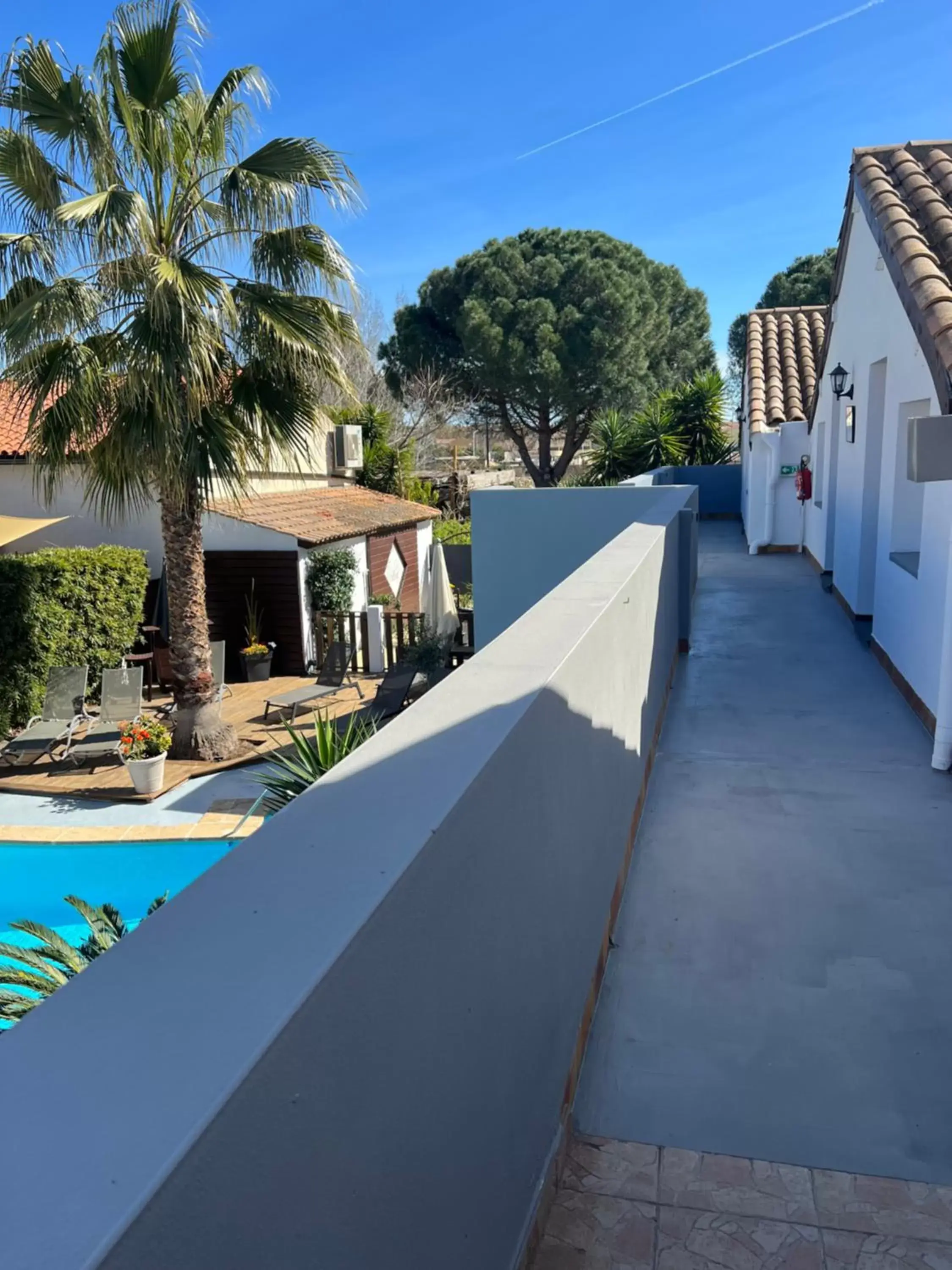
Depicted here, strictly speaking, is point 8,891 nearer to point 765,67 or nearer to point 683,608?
point 683,608

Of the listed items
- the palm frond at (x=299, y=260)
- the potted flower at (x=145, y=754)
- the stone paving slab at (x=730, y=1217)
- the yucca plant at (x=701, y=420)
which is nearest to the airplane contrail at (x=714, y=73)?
the palm frond at (x=299, y=260)

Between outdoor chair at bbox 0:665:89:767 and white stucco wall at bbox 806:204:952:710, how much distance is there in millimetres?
11344

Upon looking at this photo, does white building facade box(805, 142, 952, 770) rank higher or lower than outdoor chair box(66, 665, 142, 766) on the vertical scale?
higher

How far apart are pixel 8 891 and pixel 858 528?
34.0 ft

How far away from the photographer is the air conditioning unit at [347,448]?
2577 cm

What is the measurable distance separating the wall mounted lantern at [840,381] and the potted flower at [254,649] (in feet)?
38.8

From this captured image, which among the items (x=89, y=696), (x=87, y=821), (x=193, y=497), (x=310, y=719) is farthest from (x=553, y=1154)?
(x=89, y=696)

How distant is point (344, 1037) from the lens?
135cm

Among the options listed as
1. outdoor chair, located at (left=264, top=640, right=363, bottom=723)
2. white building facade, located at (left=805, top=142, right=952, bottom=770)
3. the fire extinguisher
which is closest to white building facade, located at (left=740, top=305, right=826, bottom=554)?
the fire extinguisher

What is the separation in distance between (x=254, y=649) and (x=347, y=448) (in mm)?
9297

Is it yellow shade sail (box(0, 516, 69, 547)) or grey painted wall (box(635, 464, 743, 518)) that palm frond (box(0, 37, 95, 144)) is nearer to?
yellow shade sail (box(0, 516, 69, 547))

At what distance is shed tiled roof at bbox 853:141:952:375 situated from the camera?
237 inches

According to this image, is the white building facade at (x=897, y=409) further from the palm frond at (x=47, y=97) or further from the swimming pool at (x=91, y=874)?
the palm frond at (x=47, y=97)

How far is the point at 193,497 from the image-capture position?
42.5 ft
